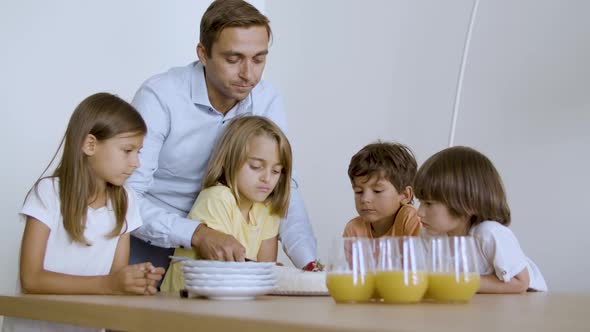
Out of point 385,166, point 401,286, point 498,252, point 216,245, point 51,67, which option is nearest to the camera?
point 401,286

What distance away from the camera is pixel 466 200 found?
188 cm

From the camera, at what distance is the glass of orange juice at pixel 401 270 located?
113cm

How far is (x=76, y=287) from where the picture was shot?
1.57 metres

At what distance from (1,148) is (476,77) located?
6.41ft

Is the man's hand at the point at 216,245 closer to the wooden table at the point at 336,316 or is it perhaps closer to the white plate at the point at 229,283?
the white plate at the point at 229,283

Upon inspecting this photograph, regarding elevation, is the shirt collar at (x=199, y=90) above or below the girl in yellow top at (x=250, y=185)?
above

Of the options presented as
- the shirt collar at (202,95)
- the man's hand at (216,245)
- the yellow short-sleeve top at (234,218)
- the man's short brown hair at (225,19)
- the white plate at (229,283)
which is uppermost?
the man's short brown hair at (225,19)

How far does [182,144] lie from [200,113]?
0.11 meters

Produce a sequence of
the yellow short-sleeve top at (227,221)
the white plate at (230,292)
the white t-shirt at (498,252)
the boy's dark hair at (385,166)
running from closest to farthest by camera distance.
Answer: the white plate at (230,292) < the white t-shirt at (498,252) < the yellow short-sleeve top at (227,221) < the boy's dark hair at (385,166)

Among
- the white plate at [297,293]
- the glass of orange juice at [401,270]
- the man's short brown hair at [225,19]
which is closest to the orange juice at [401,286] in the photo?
the glass of orange juice at [401,270]

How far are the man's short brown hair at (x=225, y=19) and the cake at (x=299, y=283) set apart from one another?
3.05ft

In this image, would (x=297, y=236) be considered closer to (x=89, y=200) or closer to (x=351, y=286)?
(x=89, y=200)

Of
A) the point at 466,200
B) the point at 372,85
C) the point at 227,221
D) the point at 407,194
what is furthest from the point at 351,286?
the point at 372,85

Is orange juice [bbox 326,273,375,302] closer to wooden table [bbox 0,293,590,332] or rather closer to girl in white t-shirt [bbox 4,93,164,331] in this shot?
wooden table [bbox 0,293,590,332]
